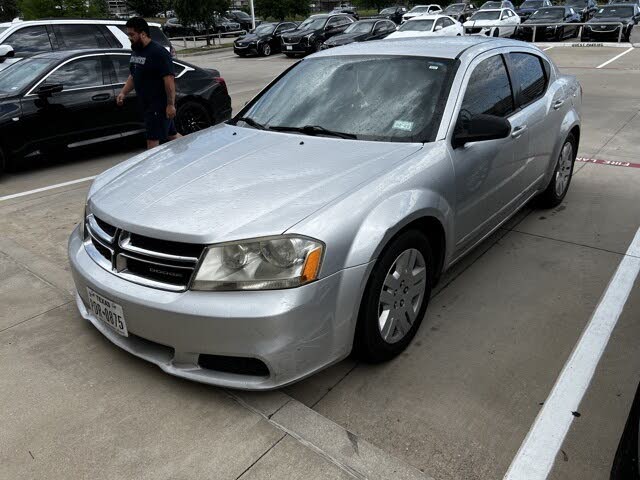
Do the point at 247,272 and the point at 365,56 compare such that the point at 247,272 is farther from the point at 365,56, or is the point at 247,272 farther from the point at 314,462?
the point at 365,56

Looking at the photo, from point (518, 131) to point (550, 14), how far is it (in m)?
23.1

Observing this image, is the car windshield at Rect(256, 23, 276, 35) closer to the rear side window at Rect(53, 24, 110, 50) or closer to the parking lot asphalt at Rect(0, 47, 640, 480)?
the rear side window at Rect(53, 24, 110, 50)

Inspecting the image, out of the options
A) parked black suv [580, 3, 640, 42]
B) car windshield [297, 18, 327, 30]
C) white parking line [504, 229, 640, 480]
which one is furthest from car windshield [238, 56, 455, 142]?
parked black suv [580, 3, 640, 42]

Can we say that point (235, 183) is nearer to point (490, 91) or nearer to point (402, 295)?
point (402, 295)

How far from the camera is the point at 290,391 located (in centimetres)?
277

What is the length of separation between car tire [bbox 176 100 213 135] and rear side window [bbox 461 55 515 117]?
504 centimetres

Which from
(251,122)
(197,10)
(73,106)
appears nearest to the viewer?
(251,122)

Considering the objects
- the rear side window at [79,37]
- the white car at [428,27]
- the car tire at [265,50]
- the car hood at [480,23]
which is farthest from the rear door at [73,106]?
the car hood at [480,23]

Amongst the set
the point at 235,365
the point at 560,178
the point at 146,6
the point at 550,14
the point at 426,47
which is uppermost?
the point at 426,47

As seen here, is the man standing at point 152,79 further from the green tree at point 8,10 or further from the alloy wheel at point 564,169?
the green tree at point 8,10

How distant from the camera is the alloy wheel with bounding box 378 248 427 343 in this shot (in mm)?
2768

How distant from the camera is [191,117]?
26.3ft

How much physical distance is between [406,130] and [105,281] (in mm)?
1808

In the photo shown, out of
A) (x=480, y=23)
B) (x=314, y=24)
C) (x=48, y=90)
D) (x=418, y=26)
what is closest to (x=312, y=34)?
(x=314, y=24)
